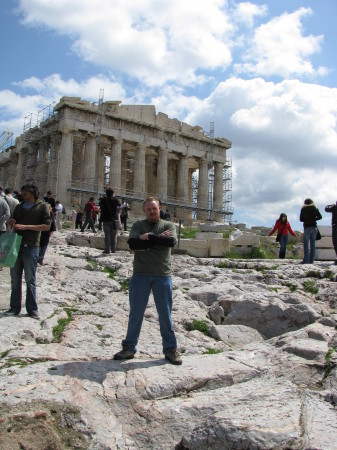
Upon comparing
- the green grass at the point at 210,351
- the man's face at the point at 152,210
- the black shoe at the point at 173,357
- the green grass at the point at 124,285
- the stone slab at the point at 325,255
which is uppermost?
the man's face at the point at 152,210

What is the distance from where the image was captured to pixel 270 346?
16.6 feet

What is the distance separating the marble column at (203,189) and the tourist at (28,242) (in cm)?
3601

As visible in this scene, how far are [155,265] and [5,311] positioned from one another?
7.68 feet

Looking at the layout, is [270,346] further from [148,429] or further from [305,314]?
[148,429]

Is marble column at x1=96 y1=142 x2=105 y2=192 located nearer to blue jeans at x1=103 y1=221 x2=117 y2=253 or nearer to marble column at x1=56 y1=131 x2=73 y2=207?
marble column at x1=56 y1=131 x2=73 y2=207

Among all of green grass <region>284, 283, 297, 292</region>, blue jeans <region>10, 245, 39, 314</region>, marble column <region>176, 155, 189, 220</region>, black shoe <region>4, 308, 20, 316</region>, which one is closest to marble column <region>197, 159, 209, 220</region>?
marble column <region>176, 155, 189, 220</region>

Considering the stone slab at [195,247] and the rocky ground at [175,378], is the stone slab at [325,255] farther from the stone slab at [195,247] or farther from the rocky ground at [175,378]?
the rocky ground at [175,378]

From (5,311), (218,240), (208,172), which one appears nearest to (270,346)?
(5,311)

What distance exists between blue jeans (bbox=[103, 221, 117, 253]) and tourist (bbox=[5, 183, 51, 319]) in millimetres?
5418

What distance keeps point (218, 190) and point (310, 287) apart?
34763 millimetres

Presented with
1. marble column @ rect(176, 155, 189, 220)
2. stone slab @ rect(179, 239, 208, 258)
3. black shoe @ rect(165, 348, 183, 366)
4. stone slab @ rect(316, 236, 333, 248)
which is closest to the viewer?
black shoe @ rect(165, 348, 183, 366)

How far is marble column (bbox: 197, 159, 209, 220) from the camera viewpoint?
137 feet

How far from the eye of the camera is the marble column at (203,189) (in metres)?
41.8

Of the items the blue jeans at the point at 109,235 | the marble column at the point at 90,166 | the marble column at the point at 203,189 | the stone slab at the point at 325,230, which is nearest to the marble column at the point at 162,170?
the marble column at the point at 203,189
